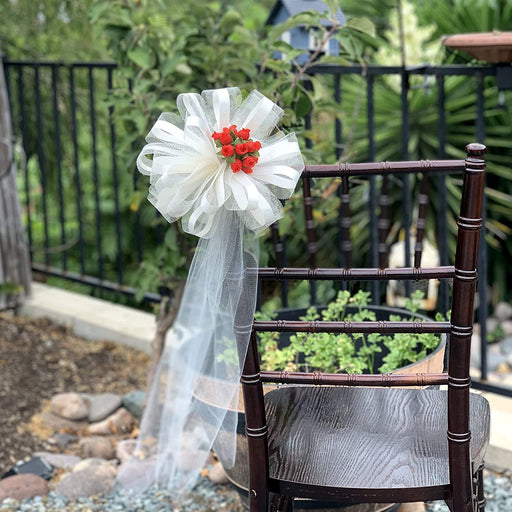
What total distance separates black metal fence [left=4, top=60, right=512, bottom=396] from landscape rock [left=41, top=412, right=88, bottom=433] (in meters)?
0.70

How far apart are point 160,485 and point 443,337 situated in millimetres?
955

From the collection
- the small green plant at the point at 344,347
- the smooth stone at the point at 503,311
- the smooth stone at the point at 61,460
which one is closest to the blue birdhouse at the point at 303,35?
the small green plant at the point at 344,347

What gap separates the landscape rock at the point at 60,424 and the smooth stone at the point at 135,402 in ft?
0.54

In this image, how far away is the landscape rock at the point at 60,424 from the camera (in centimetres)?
279

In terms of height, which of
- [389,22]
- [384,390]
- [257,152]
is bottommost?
[384,390]

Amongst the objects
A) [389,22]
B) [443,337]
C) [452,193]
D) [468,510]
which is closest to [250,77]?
[443,337]

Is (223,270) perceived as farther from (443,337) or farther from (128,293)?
(128,293)

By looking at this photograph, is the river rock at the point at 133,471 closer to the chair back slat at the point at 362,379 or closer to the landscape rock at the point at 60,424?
the landscape rock at the point at 60,424

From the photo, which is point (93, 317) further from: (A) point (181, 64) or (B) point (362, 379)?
(B) point (362, 379)

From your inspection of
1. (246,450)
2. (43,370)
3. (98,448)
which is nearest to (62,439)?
(98,448)

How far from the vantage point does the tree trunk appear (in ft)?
11.9

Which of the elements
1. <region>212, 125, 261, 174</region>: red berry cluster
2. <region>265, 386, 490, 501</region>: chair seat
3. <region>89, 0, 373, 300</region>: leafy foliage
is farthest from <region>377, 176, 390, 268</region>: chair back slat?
<region>212, 125, 261, 174</region>: red berry cluster

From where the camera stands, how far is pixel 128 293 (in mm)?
3518

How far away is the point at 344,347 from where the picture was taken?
6.73 feet
